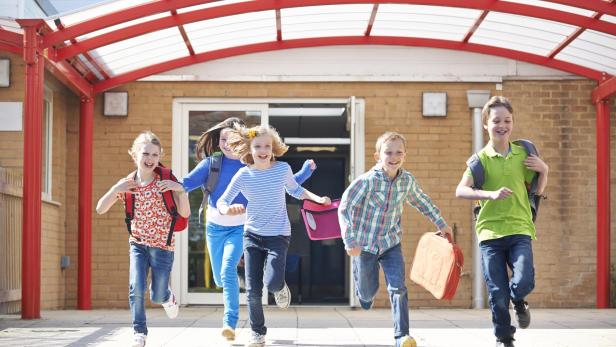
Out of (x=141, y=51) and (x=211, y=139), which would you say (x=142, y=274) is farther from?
(x=141, y=51)

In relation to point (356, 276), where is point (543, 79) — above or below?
above

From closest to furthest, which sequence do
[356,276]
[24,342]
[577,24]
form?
[356,276], [24,342], [577,24]

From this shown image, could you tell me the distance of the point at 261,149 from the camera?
7.10m

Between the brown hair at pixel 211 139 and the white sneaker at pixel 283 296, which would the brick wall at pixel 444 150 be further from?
the white sneaker at pixel 283 296

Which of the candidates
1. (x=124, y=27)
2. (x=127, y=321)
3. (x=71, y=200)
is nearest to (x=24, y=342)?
(x=127, y=321)

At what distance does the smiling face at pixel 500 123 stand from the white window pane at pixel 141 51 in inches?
233

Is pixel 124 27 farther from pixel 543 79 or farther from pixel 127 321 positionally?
pixel 543 79

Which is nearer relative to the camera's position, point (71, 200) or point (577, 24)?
point (577, 24)

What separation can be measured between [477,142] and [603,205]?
1.62m

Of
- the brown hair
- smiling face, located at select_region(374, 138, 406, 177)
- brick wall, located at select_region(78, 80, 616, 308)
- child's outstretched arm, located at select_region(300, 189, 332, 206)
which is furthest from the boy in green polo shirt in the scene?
brick wall, located at select_region(78, 80, 616, 308)

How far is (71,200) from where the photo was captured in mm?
12914

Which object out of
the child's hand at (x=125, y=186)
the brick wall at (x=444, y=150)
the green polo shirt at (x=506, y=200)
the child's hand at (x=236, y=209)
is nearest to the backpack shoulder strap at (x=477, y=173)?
the green polo shirt at (x=506, y=200)

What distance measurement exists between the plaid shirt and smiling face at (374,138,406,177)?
69mm

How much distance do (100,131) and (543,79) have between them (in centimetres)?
530
